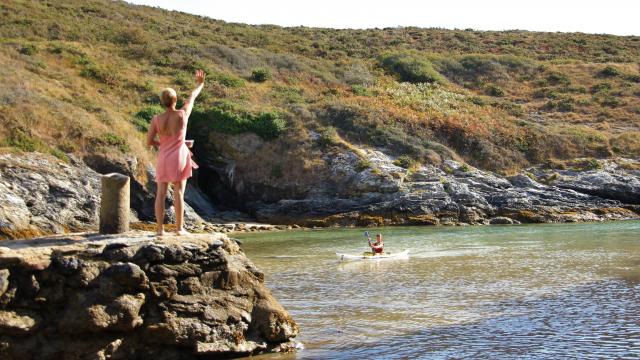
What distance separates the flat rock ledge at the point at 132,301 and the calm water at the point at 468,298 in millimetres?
1154

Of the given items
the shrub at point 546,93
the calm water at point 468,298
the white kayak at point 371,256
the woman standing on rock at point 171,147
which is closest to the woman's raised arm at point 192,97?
the woman standing on rock at point 171,147

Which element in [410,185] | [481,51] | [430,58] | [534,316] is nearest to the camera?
[534,316]

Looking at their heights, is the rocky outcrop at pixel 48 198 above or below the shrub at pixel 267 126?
below

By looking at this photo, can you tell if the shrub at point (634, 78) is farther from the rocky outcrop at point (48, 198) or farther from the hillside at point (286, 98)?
the rocky outcrop at point (48, 198)

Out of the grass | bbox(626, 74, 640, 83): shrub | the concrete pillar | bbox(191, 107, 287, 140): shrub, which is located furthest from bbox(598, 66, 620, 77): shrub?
the concrete pillar

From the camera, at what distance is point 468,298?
580 inches

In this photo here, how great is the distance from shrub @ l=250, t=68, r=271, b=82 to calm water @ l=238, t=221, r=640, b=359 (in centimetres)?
3096

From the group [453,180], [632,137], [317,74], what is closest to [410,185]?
[453,180]

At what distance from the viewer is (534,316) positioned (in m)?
12.6

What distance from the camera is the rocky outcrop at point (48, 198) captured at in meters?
27.5

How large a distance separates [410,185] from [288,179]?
7.21m

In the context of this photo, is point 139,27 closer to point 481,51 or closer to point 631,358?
point 481,51

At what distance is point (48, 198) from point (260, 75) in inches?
1183

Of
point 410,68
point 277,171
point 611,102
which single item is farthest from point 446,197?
point 410,68
